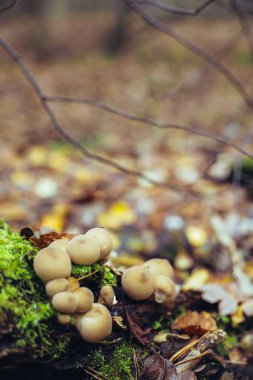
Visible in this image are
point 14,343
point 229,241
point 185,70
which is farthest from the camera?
point 185,70

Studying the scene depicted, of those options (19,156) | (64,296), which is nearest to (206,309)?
(64,296)

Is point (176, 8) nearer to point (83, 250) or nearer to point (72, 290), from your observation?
point (83, 250)

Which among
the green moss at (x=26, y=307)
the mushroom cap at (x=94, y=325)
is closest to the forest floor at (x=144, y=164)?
the mushroom cap at (x=94, y=325)

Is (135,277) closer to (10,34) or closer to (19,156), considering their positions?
(19,156)

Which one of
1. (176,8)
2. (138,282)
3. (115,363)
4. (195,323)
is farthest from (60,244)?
(176,8)

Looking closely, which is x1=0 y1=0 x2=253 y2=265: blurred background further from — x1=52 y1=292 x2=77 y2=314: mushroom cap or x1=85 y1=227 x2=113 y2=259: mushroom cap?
x1=52 y1=292 x2=77 y2=314: mushroom cap

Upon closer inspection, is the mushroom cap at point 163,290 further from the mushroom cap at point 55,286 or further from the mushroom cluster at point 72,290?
the mushroom cap at point 55,286
